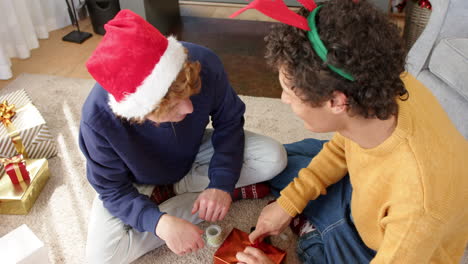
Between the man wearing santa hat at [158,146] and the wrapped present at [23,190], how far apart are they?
31 cm

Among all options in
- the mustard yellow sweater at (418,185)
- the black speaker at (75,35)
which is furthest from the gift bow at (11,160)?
the black speaker at (75,35)

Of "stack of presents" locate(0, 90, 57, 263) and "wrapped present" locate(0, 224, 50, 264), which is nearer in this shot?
"wrapped present" locate(0, 224, 50, 264)

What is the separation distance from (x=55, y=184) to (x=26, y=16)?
114 centimetres

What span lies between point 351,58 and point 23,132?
1231 mm

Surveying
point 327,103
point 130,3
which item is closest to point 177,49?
point 327,103

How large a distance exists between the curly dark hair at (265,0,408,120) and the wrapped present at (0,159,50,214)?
1.00 metres

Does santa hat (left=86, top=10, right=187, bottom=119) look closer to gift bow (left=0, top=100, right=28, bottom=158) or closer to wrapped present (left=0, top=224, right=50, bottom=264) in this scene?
wrapped present (left=0, top=224, right=50, bottom=264)

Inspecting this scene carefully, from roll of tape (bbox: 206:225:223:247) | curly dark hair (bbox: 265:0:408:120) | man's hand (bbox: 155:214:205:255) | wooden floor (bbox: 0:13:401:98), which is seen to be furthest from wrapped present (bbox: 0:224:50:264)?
wooden floor (bbox: 0:13:401:98)

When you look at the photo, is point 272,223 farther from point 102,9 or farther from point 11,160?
point 102,9

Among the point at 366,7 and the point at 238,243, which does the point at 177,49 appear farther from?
the point at 238,243

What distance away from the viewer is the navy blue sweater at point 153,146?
102 cm

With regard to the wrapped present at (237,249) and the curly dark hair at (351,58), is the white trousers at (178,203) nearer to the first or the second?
the wrapped present at (237,249)

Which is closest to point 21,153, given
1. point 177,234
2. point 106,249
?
point 106,249

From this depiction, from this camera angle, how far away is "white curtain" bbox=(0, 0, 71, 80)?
6.67 feet
